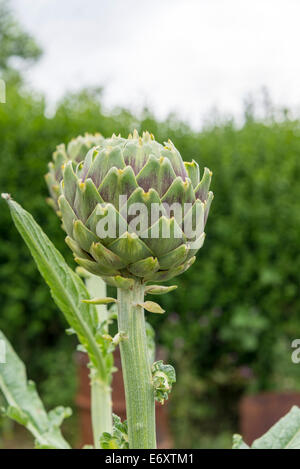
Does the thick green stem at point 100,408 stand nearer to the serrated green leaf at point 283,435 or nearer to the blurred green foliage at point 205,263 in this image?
the serrated green leaf at point 283,435

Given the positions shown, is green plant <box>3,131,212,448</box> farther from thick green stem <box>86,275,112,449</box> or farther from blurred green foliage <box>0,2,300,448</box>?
blurred green foliage <box>0,2,300,448</box>

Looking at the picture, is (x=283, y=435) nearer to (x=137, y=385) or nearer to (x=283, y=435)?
(x=283, y=435)

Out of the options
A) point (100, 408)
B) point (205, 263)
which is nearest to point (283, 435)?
point (100, 408)

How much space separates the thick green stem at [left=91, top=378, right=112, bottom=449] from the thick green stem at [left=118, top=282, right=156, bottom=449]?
21cm

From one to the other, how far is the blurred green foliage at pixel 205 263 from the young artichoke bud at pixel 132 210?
2439 millimetres

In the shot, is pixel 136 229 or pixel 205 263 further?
pixel 205 263

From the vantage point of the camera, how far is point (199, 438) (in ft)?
10.0

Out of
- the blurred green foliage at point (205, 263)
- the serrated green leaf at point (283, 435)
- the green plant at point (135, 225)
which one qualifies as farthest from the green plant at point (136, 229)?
the blurred green foliage at point (205, 263)

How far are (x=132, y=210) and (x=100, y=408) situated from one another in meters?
0.31

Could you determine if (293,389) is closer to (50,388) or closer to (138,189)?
(50,388)

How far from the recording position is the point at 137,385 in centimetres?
40

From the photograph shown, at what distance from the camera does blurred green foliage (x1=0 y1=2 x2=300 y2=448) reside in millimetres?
2834

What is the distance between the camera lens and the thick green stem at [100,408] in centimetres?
61

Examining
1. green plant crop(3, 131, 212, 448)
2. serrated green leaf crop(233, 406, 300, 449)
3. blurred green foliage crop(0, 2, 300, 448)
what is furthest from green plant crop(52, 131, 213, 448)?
blurred green foliage crop(0, 2, 300, 448)
